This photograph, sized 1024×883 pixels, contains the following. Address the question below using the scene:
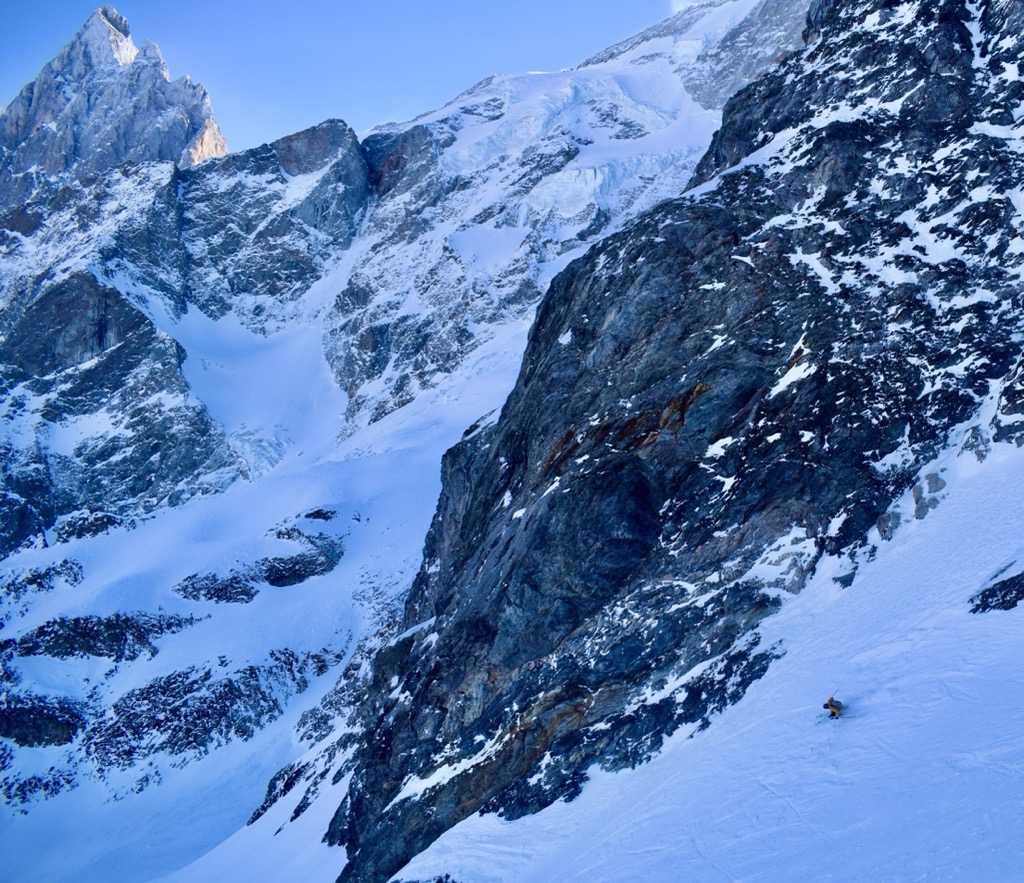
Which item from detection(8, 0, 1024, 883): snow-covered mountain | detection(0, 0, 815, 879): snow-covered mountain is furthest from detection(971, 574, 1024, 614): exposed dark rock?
detection(0, 0, 815, 879): snow-covered mountain

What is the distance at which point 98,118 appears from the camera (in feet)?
585

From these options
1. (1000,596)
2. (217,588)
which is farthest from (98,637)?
(1000,596)

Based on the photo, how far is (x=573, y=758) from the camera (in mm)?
20969

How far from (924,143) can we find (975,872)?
2366 cm

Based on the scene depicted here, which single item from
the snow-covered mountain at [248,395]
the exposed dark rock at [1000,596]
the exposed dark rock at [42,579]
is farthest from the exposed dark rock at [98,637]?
the exposed dark rock at [1000,596]

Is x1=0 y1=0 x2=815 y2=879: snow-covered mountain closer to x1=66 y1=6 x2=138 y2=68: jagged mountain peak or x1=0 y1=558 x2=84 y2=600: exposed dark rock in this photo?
x1=0 y1=558 x2=84 y2=600: exposed dark rock

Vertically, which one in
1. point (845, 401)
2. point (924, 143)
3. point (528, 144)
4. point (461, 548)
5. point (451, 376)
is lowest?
point (845, 401)

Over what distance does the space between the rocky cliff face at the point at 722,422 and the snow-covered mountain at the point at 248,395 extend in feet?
91.3

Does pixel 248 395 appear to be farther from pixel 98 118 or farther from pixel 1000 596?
pixel 98 118

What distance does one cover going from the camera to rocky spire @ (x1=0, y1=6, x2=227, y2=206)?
171m

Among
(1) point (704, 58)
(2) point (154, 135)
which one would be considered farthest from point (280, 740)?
(2) point (154, 135)

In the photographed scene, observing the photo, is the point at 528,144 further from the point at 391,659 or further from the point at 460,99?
the point at 391,659

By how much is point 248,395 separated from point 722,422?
286 ft

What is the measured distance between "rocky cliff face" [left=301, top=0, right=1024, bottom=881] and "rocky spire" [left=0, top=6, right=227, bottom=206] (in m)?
160
